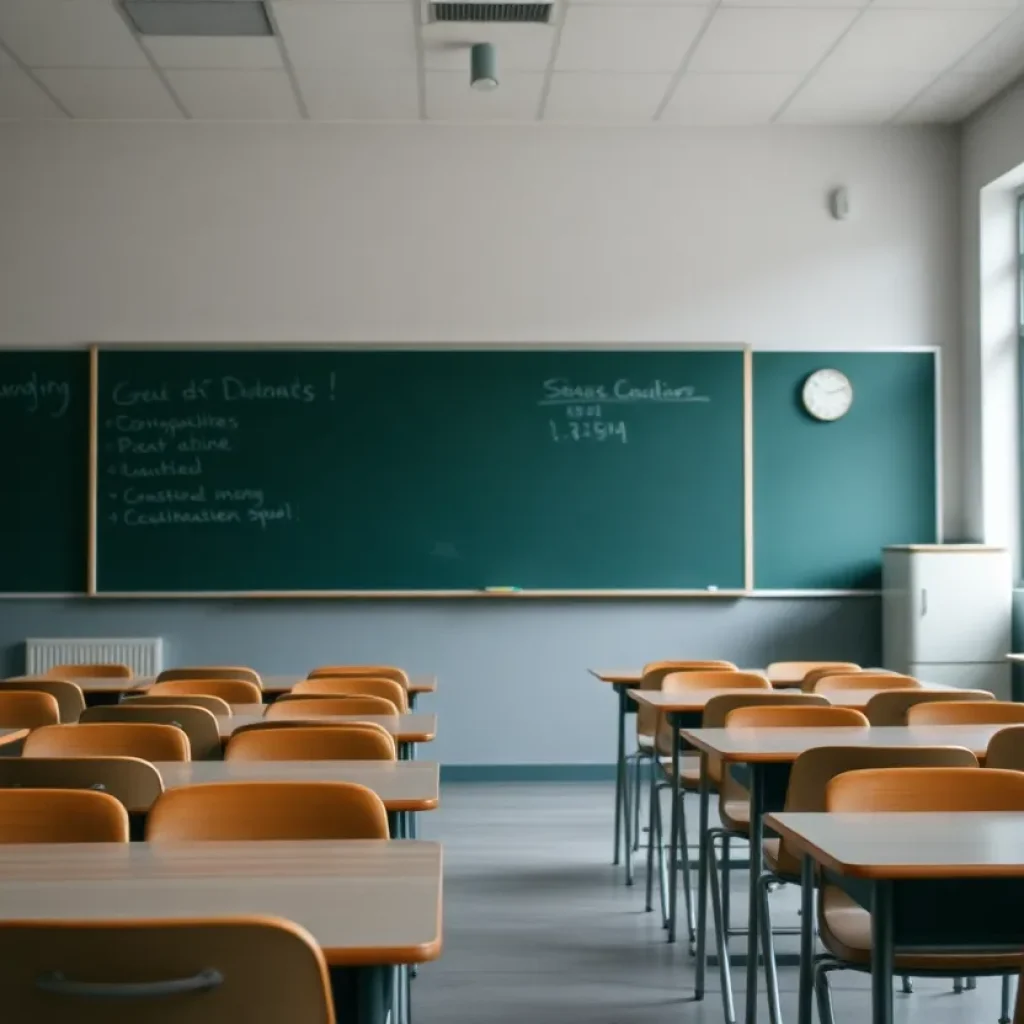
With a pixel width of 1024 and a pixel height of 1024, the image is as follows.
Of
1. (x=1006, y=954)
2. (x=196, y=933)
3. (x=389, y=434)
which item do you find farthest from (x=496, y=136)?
(x=196, y=933)

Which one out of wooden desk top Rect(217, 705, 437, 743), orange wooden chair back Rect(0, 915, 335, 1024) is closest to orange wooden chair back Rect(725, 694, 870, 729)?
wooden desk top Rect(217, 705, 437, 743)

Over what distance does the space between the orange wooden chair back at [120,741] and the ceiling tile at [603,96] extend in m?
4.70

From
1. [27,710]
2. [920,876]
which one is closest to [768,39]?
[27,710]

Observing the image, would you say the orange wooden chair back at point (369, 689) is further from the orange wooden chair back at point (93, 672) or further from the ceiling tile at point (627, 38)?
the ceiling tile at point (627, 38)

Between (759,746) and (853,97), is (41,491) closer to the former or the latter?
(853,97)

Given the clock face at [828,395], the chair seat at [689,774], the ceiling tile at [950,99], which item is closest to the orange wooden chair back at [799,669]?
the chair seat at [689,774]

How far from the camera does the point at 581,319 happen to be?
7758mm

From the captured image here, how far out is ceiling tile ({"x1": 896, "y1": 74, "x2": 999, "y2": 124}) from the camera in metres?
7.25

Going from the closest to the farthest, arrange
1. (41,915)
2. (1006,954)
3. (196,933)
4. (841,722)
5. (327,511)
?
(196,933) → (41,915) → (1006,954) → (841,722) → (327,511)

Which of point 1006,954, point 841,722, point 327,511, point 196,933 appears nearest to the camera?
point 196,933

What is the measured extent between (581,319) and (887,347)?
5.76 feet

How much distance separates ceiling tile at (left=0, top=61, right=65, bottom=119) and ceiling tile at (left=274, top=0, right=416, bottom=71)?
4.72 ft

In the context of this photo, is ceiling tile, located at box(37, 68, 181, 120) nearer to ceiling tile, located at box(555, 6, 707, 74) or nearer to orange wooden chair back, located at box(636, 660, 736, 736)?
ceiling tile, located at box(555, 6, 707, 74)

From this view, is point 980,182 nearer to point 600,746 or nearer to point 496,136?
point 496,136
